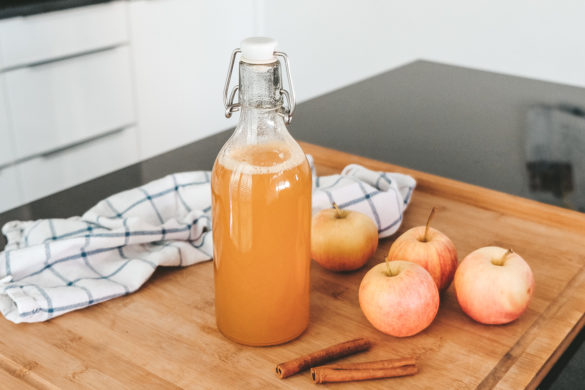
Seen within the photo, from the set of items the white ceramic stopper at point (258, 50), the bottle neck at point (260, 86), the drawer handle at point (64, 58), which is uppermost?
the white ceramic stopper at point (258, 50)

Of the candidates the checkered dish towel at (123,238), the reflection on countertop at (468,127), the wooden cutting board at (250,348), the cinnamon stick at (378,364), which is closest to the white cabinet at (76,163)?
the reflection on countertop at (468,127)

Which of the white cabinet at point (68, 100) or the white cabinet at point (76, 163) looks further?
the white cabinet at point (76, 163)

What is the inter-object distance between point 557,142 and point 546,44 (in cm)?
172

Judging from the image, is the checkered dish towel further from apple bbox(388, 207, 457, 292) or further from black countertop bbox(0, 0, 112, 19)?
black countertop bbox(0, 0, 112, 19)

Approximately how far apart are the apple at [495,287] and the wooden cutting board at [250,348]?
0.08ft

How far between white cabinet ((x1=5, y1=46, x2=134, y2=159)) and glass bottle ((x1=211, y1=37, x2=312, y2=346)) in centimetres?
188

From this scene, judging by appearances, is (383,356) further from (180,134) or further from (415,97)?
(180,134)

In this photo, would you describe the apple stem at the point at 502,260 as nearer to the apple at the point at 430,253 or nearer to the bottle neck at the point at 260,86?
the apple at the point at 430,253

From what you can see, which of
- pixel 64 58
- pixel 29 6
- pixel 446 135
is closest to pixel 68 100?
pixel 64 58

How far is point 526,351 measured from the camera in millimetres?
775

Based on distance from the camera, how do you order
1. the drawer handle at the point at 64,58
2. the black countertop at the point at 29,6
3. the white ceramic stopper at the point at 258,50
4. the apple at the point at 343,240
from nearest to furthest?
the white ceramic stopper at the point at 258,50
the apple at the point at 343,240
the black countertop at the point at 29,6
the drawer handle at the point at 64,58

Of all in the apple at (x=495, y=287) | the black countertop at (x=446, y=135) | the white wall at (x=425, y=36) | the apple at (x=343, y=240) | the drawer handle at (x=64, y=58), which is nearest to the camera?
the apple at (x=495, y=287)

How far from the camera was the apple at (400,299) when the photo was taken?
30.4 inches

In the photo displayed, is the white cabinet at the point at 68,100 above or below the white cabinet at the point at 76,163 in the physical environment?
above
